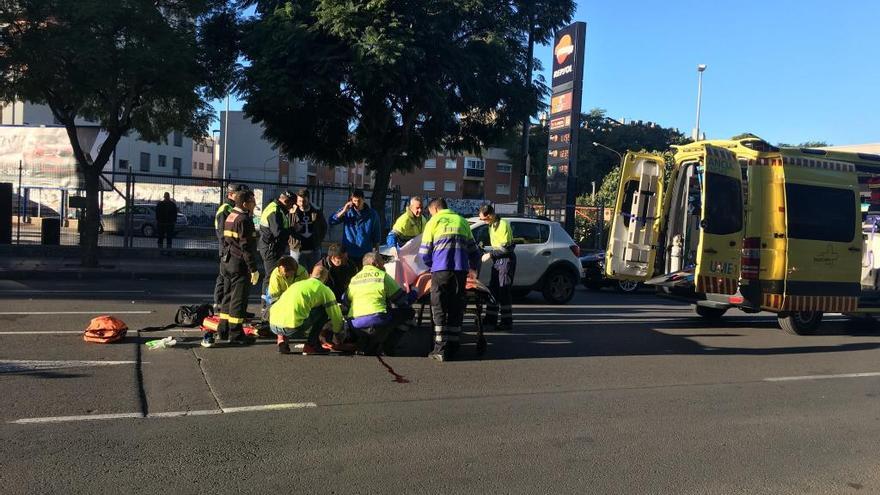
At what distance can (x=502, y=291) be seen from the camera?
30.7 ft

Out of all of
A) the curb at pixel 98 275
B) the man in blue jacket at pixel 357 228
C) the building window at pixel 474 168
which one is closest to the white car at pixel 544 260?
the man in blue jacket at pixel 357 228

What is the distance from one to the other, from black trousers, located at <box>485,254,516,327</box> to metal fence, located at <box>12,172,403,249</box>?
10.0 m

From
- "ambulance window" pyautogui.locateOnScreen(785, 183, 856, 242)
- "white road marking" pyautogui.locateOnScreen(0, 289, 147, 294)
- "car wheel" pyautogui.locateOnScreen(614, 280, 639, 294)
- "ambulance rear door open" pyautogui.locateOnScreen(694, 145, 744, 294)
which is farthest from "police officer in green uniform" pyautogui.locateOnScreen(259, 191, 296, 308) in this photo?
"car wheel" pyautogui.locateOnScreen(614, 280, 639, 294)

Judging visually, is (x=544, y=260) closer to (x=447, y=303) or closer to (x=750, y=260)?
(x=750, y=260)

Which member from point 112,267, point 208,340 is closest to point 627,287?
point 208,340

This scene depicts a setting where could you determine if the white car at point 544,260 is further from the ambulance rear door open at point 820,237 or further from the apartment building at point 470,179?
the apartment building at point 470,179

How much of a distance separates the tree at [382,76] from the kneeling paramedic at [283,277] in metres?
8.42

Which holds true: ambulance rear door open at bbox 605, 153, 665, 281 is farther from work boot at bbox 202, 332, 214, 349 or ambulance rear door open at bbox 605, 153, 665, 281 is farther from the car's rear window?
work boot at bbox 202, 332, 214, 349

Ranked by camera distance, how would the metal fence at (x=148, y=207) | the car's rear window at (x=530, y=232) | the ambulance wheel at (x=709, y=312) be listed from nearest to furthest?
the ambulance wheel at (x=709, y=312), the car's rear window at (x=530, y=232), the metal fence at (x=148, y=207)

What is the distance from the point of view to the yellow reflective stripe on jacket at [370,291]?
23.6ft

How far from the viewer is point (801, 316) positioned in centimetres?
1033

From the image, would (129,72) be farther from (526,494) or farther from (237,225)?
(526,494)

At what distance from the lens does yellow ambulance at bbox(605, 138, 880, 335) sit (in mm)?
9445

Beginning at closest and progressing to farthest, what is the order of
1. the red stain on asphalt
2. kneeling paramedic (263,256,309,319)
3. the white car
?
the red stain on asphalt, kneeling paramedic (263,256,309,319), the white car
